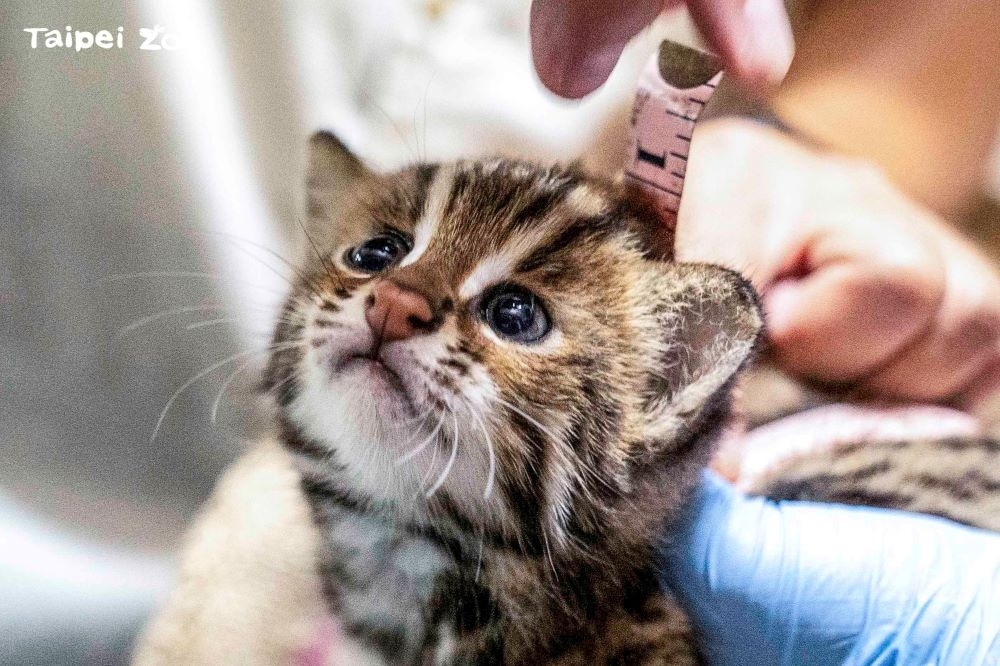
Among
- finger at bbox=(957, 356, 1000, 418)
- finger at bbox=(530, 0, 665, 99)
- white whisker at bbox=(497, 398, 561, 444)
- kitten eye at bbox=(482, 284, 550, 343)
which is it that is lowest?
finger at bbox=(957, 356, 1000, 418)

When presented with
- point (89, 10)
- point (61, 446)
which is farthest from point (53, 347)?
point (89, 10)

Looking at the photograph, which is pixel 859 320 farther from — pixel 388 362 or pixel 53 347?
pixel 53 347

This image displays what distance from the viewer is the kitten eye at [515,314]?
992 millimetres

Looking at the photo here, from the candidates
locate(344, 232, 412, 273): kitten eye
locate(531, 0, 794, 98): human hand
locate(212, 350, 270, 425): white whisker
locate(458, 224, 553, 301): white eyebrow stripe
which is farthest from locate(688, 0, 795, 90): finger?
locate(212, 350, 270, 425): white whisker

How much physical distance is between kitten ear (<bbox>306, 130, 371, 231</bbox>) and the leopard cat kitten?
173 mm

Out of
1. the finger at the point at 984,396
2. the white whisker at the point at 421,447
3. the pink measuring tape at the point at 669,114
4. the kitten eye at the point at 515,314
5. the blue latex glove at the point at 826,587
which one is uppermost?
the pink measuring tape at the point at 669,114

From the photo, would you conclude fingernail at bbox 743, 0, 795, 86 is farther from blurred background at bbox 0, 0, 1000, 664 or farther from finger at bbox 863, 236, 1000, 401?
finger at bbox 863, 236, 1000, 401

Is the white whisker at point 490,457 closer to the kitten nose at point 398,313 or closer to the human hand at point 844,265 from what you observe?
the kitten nose at point 398,313

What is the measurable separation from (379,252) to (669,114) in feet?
1.33

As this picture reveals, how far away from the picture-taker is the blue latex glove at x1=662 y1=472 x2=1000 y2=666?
113 cm

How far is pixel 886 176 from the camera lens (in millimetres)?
1220

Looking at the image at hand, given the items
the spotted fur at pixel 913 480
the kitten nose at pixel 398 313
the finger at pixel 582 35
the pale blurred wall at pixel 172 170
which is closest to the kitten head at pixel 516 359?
the kitten nose at pixel 398 313

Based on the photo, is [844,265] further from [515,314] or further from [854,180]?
[515,314]

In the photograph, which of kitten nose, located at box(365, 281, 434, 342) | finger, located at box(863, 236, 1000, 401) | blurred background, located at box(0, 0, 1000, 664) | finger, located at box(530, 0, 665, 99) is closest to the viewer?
kitten nose, located at box(365, 281, 434, 342)
